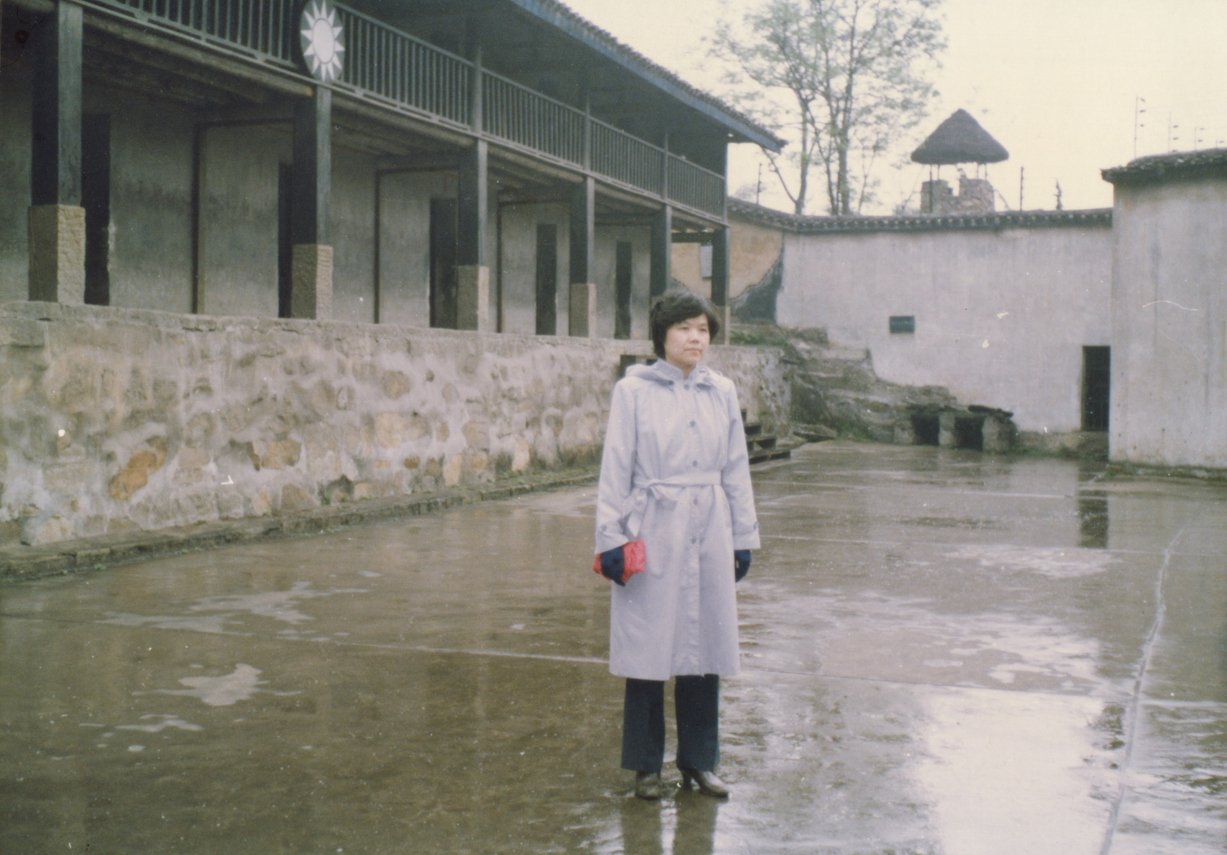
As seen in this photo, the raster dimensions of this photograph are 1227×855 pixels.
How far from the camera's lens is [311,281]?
10.4 meters

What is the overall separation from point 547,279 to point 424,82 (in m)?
5.97

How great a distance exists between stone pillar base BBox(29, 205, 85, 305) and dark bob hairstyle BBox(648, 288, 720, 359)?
Answer: 535 cm

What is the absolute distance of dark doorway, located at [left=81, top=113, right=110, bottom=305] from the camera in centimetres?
1056

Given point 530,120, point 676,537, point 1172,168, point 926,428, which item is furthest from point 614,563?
point 926,428

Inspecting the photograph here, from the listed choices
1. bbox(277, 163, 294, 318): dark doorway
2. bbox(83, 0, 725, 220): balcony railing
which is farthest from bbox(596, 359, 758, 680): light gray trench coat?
bbox(277, 163, 294, 318): dark doorway

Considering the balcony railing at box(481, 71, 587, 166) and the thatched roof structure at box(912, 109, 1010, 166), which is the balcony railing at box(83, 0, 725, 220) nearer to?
the balcony railing at box(481, 71, 587, 166)

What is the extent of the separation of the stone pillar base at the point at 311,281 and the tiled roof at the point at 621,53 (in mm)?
3462

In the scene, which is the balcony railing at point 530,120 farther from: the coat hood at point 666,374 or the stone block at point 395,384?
the coat hood at point 666,374

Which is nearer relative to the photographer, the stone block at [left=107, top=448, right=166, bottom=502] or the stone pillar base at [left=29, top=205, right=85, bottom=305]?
the stone block at [left=107, top=448, right=166, bottom=502]

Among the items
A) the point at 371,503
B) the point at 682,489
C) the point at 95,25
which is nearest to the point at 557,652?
the point at 682,489

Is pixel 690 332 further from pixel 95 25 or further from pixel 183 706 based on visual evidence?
pixel 95 25

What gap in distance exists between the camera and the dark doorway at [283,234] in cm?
1262

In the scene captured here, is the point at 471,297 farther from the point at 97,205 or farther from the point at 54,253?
the point at 54,253

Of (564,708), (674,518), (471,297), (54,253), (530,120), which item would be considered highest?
(530,120)
